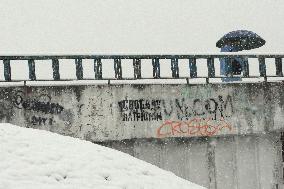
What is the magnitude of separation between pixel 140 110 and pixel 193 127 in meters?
1.24

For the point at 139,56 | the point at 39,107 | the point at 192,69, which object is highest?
the point at 139,56

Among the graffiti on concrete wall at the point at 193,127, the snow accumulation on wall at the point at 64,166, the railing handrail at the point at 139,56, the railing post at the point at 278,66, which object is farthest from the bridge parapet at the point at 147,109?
the snow accumulation on wall at the point at 64,166

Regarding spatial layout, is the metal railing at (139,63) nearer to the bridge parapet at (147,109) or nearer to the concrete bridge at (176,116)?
the concrete bridge at (176,116)

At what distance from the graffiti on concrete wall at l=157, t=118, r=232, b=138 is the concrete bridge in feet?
0.07

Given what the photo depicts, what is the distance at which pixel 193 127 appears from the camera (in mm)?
10469

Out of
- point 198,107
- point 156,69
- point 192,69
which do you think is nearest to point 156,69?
point 156,69

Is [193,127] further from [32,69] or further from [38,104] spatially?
[32,69]

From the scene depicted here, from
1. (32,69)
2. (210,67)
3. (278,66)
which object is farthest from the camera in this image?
(278,66)

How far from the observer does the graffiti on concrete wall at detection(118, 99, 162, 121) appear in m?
10.0

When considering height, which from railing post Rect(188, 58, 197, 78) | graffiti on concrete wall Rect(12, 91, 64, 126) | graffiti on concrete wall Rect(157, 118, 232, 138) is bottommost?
graffiti on concrete wall Rect(157, 118, 232, 138)

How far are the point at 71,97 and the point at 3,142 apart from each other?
5304 millimetres

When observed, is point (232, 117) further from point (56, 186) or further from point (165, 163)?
point (56, 186)

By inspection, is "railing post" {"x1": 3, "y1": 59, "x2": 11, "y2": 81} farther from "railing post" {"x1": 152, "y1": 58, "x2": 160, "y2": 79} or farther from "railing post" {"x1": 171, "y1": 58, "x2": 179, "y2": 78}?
"railing post" {"x1": 171, "y1": 58, "x2": 179, "y2": 78}

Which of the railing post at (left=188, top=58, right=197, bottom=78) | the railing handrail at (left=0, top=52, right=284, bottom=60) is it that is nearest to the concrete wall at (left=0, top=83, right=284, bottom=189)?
the railing post at (left=188, top=58, right=197, bottom=78)
